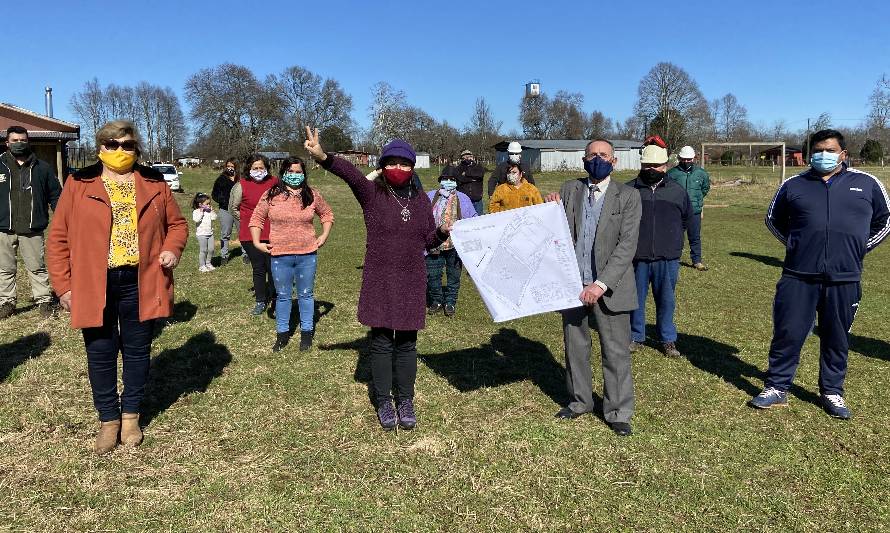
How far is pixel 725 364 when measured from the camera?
20.6 feet

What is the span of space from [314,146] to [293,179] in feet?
8.95

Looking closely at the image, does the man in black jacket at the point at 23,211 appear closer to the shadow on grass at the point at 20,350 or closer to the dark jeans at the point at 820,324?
the shadow on grass at the point at 20,350

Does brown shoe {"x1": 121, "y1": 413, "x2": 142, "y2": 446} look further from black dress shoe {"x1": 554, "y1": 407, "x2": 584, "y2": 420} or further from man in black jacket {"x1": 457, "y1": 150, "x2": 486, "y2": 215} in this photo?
man in black jacket {"x1": 457, "y1": 150, "x2": 486, "y2": 215}

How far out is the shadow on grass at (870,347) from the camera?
6500 millimetres

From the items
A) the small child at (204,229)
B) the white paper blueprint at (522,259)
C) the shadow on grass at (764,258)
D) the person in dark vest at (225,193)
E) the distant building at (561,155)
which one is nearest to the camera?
the white paper blueprint at (522,259)

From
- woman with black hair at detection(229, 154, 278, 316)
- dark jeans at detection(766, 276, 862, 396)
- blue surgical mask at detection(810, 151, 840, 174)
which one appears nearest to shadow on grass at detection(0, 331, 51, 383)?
woman with black hair at detection(229, 154, 278, 316)

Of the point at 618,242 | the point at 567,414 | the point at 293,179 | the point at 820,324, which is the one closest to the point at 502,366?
the point at 567,414

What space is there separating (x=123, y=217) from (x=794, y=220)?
16.0ft

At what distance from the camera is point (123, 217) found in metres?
4.12

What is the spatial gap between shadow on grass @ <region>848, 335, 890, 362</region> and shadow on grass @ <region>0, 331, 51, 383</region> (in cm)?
844

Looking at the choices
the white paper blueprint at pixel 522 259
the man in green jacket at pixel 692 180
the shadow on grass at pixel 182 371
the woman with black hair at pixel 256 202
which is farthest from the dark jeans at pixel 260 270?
the man in green jacket at pixel 692 180

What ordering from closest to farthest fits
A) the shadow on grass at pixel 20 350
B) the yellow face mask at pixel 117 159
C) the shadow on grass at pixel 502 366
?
the yellow face mask at pixel 117 159
the shadow on grass at pixel 502 366
the shadow on grass at pixel 20 350

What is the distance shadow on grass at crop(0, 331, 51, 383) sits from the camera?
606 centimetres

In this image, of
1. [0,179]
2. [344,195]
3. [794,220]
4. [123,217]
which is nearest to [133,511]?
[123,217]
